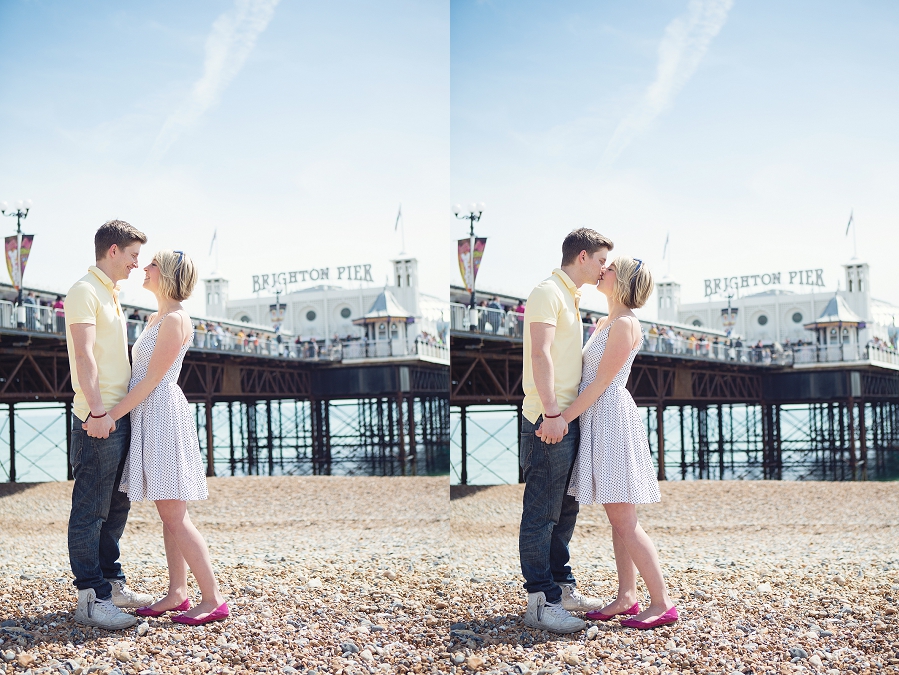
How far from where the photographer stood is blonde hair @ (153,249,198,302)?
3684mm

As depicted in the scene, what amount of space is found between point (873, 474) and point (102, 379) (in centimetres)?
3545

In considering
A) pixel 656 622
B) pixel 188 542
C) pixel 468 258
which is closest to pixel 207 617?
pixel 188 542

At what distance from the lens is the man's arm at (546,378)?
3.38 metres

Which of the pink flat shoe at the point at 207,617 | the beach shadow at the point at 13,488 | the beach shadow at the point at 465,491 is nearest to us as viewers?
the pink flat shoe at the point at 207,617

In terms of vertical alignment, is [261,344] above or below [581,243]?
above

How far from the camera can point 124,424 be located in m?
3.69

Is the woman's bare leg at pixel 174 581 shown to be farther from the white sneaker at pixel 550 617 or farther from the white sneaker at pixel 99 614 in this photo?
the white sneaker at pixel 550 617

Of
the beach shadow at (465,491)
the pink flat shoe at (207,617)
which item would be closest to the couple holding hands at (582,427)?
the pink flat shoe at (207,617)

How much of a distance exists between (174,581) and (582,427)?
6.68 feet

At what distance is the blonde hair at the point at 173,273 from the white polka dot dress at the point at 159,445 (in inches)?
6.6

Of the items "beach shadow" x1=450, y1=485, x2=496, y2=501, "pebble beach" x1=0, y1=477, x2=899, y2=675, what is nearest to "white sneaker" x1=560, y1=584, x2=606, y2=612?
"pebble beach" x1=0, y1=477, x2=899, y2=675

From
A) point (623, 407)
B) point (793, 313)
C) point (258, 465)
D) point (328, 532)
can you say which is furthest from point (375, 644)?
point (793, 313)

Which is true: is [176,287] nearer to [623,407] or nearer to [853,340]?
[623,407]

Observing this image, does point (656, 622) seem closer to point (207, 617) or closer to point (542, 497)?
point (542, 497)
